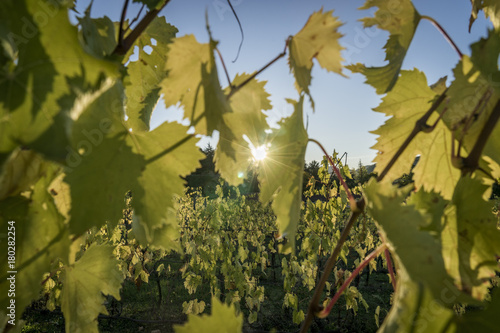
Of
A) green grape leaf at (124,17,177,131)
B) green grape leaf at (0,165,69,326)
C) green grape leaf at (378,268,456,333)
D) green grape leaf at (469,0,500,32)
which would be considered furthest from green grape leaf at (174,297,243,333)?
green grape leaf at (469,0,500,32)

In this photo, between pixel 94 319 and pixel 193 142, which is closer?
pixel 193 142

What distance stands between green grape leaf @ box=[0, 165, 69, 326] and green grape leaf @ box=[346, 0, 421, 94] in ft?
2.13

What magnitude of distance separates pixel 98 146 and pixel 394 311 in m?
0.48

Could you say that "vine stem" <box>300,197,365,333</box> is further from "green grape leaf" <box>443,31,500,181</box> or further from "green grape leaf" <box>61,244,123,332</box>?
"green grape leaf" <box>61,244,123,332</box>

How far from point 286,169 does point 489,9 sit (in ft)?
1.81

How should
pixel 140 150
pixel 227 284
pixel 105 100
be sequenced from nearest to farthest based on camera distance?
1. pixel 105 100
2. pixel 140 150
3. pixel 227 284

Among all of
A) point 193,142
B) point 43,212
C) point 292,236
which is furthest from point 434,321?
point 43,212

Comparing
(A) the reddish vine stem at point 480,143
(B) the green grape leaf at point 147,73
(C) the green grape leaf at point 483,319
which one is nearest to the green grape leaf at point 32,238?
(B) the green grape leaf at point 147,73

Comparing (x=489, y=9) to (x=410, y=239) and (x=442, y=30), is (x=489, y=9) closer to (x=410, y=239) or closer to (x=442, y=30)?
(x=442, y=30)

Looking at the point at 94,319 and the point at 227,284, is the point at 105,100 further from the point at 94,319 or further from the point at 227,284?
the point at 227,284

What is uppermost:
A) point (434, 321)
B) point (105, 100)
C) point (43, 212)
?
point (105, 100)

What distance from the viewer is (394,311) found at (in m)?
0.32

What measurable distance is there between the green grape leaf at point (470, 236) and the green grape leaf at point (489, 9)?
37 cm

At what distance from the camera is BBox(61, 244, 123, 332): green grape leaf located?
0.70 m
